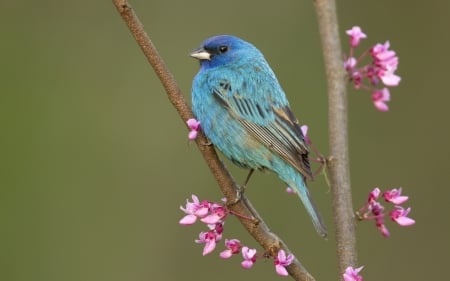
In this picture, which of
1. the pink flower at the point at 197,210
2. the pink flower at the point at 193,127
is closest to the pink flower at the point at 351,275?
the pink flower at the point at 197,210

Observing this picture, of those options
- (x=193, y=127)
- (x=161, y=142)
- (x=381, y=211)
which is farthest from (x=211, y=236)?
(x=161, y=142)

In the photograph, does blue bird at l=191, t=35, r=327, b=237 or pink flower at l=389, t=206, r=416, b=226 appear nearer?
pink flower at l=389, t=206, r=416, b=226

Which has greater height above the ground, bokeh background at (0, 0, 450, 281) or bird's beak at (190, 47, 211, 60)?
bird's beak at (190, 47, 211, 60)

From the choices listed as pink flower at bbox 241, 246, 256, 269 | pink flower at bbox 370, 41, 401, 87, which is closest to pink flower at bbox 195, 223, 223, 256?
pink flower at bbox 241, 246, 256, 269

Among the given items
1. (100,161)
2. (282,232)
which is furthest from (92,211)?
(282,232)

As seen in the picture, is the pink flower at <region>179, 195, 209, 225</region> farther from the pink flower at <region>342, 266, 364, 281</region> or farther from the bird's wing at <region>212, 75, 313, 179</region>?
the bird's wing at <region>212, 75, 313, 179</region>
